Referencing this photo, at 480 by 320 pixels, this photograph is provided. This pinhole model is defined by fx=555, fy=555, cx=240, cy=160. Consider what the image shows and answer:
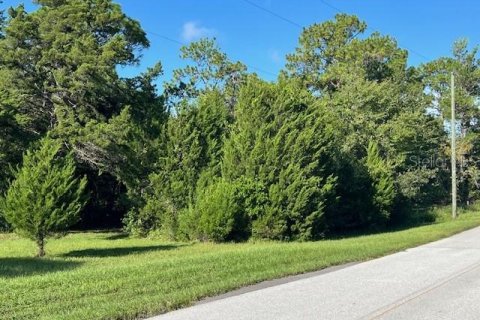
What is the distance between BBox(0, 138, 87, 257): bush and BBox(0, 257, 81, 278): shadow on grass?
0.99m

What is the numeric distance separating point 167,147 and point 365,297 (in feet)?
58.9

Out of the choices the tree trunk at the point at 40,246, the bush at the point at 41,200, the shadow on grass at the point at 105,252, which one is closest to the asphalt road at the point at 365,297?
the shadow on grass at the point at 105,252

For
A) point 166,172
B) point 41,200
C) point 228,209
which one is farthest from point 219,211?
point 41,200

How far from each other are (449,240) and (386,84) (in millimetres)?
24232

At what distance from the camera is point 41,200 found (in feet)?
55.0

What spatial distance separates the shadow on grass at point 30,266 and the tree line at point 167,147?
1056 millimetres

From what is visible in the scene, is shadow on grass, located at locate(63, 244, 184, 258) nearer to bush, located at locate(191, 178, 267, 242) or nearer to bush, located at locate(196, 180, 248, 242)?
bush, located at locate(196, 180, 248, 242)

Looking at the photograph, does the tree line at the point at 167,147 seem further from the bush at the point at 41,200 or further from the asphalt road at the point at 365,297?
the asphalt road at the point at 365,297

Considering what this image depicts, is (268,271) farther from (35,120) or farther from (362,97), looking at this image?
(362,97)

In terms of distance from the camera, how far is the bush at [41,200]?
1673 cm

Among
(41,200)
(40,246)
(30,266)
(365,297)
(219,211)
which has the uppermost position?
(41,200)

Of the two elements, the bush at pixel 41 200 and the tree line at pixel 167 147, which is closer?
the bush at pixel 41 200

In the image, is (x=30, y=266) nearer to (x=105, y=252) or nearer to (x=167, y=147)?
(x=105, y=252)

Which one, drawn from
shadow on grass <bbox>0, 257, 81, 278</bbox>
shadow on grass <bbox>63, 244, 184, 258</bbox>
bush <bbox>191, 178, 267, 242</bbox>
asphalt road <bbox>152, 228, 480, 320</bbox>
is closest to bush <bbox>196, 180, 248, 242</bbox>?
bush <bbox>191, 178, 267, 242</bbox>
